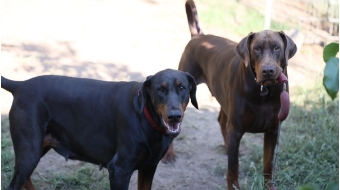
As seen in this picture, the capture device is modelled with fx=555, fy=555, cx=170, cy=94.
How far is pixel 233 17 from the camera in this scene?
11.1 m

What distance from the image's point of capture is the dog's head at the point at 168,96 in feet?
12.3

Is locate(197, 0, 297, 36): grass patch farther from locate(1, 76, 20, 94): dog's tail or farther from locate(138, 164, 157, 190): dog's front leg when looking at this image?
locate(1, 76, 20, 94): dog's tail

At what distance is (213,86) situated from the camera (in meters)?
5.52

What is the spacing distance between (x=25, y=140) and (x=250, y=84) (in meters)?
1.83

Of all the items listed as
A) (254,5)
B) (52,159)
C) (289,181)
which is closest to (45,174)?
(52,159)

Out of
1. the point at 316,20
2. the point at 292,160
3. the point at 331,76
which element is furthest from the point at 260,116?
the point at 316,20

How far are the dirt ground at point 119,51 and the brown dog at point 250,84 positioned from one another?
0.76 metres

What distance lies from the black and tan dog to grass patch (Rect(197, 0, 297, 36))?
640 centimetres

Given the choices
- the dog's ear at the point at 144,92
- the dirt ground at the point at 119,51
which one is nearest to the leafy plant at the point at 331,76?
the dog's ear at the point at 144,92

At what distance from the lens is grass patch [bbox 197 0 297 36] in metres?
10.6

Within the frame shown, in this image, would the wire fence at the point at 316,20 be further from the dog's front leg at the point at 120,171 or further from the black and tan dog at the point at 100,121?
the dog's front leg at the point at 120,171

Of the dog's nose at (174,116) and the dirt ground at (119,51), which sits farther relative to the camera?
the dirt ground at (119,51)

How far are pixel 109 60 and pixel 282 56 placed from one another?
185 inches

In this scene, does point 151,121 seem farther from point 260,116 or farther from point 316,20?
point 316,20
